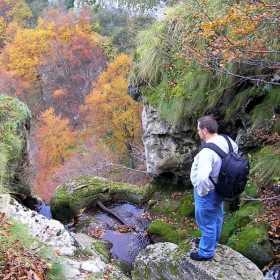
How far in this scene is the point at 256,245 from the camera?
453 centimetres

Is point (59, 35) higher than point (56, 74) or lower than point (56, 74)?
higher

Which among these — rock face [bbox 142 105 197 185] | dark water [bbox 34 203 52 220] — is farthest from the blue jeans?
dark water [bbox 34 203 52 220]

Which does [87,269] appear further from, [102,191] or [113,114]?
[113,114]

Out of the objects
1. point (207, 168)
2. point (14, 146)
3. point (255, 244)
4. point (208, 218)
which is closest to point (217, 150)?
point (207, 168)

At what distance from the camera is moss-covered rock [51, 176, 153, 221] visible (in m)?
9.10

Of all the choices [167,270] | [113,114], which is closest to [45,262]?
[167,270]

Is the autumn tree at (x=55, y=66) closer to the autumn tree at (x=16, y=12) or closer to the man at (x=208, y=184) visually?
the autumn tree at (x=16, y=12)

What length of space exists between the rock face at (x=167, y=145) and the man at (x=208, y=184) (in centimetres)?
413

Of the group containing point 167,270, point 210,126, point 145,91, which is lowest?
point 167,270

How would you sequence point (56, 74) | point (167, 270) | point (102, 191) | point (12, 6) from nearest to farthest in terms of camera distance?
1. point (167, 270)
2. point (102, 191)
3. point (56, 74)
4. point (12, 6)

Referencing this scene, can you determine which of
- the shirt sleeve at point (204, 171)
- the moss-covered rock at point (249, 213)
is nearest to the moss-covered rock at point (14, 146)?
the shirt sleeve at point (204, 171)

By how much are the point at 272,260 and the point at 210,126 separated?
8.03 feet

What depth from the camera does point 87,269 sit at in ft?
11.8

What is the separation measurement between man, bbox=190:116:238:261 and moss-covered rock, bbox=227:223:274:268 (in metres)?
0.96
